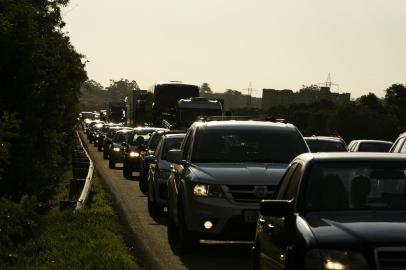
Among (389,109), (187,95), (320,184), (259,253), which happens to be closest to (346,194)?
(320,184)

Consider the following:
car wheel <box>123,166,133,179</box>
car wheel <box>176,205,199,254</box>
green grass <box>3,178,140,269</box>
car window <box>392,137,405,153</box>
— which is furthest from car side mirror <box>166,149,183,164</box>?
car wheel <box>123,166,133,179</box>

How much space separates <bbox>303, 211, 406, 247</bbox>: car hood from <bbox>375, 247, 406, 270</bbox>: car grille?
0.06 meters

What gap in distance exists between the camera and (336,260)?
7.95 m

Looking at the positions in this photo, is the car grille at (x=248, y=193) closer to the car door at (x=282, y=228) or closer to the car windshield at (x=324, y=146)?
the car door at (x=282, y=228)

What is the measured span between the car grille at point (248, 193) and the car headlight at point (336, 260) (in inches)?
272

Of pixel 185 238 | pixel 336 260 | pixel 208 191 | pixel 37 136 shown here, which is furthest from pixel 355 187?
pixel 37 136

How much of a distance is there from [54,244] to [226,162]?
2620 millimetres

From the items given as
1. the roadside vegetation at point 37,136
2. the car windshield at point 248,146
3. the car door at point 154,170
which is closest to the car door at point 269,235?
the roadside vegetation at point 37,136

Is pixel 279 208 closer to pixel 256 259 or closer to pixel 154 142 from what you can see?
pixel 256 259

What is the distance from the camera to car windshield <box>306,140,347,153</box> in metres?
28.8

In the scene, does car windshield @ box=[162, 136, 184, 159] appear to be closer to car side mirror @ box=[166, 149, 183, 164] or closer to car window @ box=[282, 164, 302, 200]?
car side mirror @ box=[166, 149, 183, 164]

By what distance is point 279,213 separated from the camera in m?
9.12

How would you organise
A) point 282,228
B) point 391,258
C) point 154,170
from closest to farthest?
point 391,258 → point 282,228 → point 154,170

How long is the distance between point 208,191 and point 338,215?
6456 mm
